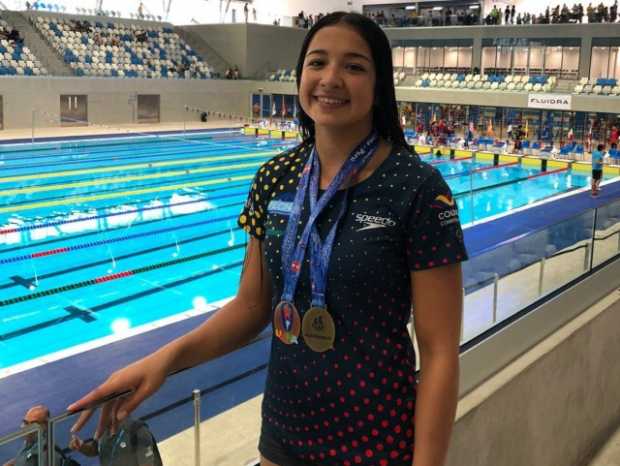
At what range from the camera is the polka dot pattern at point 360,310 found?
1.17m

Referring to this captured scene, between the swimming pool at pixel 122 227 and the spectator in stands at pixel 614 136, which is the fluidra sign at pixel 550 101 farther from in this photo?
the swimming pool at pixel 122 227

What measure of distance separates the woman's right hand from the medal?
25 centimetres

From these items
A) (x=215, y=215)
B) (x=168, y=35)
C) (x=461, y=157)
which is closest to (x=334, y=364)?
(x=215, y=215)

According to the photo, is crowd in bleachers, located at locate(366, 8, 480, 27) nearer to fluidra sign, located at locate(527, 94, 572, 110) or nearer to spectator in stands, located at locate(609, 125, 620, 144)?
fluidra sign, located at locate(527, 94, 572, 110)

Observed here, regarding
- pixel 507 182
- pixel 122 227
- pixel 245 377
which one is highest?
pixel 245 377

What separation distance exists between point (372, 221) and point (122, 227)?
898cm

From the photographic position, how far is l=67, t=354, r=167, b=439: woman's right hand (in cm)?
124

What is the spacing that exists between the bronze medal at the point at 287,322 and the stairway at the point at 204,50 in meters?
28.6

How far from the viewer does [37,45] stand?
2412 centimetres

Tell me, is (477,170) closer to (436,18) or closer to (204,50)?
(436,18)

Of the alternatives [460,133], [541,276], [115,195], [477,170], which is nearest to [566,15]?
[460,133]

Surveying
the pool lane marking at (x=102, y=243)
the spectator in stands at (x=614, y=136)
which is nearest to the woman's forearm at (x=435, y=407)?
the pool lane marking at (x=102, y=243)

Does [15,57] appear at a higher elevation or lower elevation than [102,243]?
higher

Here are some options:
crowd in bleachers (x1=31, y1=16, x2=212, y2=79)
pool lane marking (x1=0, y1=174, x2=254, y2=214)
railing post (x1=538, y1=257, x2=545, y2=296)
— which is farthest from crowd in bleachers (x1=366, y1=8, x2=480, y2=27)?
railing post (x1=538, y1=257, x2=545, y2=296)
